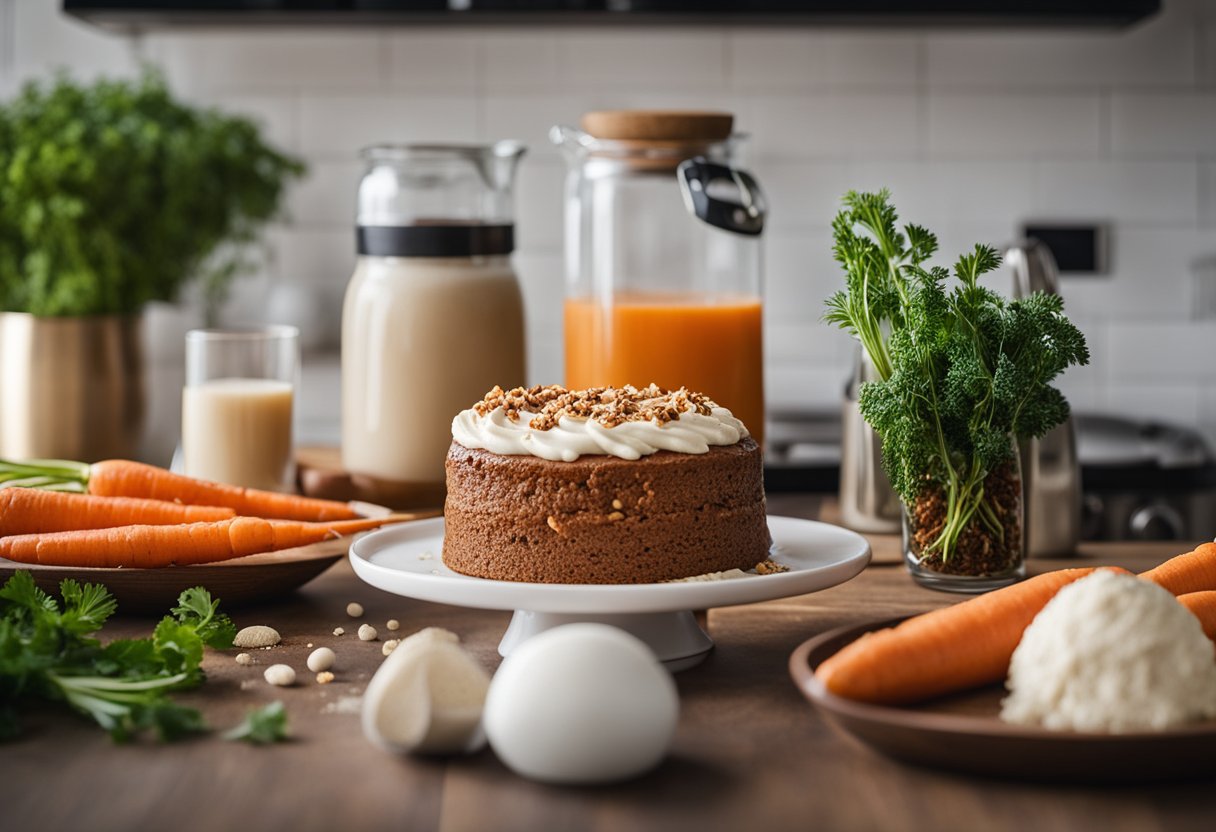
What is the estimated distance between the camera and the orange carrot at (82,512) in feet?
4.25

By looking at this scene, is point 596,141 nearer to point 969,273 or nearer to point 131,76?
point 969,273

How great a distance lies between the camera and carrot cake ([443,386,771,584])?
107 cm

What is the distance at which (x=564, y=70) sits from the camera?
9.09 feet

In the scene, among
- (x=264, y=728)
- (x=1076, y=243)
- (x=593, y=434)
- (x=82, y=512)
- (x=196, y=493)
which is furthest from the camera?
(x=1076, y=243)

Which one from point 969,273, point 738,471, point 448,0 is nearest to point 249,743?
point 738,471

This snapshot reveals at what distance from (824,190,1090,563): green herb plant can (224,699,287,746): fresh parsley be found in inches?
22.4

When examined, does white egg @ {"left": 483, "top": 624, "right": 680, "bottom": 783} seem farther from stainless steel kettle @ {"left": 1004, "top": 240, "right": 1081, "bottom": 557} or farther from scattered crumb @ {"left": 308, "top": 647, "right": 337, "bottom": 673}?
stainless steel kettle @ {"left": 1004, "top": 240, "right": 1081, "bottom": 557}

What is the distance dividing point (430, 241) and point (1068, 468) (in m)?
0.74

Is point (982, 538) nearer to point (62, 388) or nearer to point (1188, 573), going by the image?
point (1188, 573)

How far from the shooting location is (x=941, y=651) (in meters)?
0.89

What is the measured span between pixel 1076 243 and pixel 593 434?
6.46 ft

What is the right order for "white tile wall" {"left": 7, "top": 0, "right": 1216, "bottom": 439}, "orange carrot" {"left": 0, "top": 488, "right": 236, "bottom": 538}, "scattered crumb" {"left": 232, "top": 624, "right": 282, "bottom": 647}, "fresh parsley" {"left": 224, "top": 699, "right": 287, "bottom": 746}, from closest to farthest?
"fresh parsley" {"left": 224, "top": 699, "right": 287, "bottom": 746}, "scattered crumb" {"left": 232, "top": 624, "right": 282, "bottom": 647}, "orange carrot" {"left": 0, "top": 488, "right": 236, "bottom": 538}, "white tile wall" {"left": 7, "top": 0, "right": 1216, "bottom": 439}

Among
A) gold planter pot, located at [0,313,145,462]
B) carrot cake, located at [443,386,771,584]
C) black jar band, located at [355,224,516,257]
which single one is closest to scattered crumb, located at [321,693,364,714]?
carrot cake, located at [443,386,771,584]

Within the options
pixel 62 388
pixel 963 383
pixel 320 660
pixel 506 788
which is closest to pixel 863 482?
pixel 963 383
